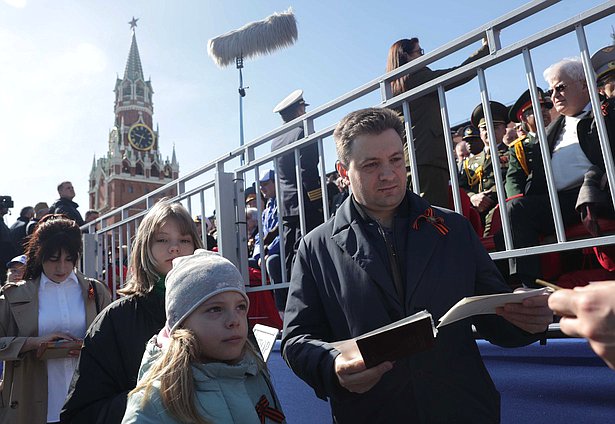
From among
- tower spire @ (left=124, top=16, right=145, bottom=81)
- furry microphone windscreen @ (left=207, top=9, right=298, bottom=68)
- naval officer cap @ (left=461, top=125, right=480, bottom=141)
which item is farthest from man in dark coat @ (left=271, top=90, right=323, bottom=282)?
tower spire @ (left=124, top=16, right=145, bottom=81)

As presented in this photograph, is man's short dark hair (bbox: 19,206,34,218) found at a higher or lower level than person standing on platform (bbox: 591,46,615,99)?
higher

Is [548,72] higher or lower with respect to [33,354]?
higher

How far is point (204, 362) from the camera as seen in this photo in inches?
74.4

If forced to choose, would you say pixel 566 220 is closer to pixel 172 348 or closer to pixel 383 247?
pixel 383 247

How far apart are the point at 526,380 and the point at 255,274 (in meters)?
2.22

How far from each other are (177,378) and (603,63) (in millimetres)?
2777

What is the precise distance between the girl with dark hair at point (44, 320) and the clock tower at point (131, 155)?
2766 inches

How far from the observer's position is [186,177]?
4566mm

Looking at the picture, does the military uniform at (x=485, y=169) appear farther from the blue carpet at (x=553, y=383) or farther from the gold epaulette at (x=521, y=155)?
the blue carpet at (x=553, y=383)

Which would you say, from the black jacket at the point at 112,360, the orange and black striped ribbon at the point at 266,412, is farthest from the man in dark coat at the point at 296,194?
the orange and black striped ribbon at the point at 266,412

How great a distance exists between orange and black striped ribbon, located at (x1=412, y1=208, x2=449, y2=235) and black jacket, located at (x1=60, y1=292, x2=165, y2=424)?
117 centimetres

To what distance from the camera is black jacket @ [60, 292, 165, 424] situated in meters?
2.00

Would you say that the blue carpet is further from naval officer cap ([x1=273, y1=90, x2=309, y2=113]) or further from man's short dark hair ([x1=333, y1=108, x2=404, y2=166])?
naval officer cap ([x1=273, y1=90, x2=309, y2=113])

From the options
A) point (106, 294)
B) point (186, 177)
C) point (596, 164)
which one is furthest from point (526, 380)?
point (186, 177)
